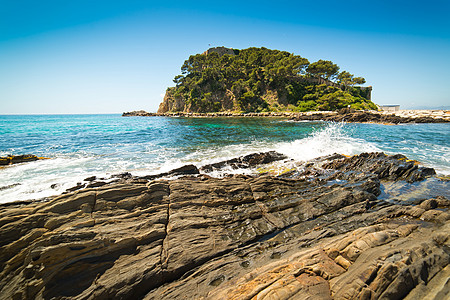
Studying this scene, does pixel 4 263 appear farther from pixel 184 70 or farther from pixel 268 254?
pixel 184 70

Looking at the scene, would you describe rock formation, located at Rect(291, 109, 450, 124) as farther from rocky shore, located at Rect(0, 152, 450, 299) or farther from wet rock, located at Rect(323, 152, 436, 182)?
rocky shore, located at Rect(0, 152, 450, 299)

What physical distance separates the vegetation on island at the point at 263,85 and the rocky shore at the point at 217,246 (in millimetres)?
63001

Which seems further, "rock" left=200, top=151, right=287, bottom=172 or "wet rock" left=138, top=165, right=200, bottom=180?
"rock" left=200, top=151, right=287, bottom=172

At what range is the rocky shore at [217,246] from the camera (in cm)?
333

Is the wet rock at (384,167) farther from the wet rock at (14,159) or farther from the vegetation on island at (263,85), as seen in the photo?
the vegetation on island at (263,85)

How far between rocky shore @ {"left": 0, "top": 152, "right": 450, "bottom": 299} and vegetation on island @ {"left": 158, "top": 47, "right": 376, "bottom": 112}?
207 feet

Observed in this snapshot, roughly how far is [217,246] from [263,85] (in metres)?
79.7

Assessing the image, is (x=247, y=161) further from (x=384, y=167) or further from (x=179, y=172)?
(x=384, y=167)

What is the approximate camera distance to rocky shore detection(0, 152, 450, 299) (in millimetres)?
3330

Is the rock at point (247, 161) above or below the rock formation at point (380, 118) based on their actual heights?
below

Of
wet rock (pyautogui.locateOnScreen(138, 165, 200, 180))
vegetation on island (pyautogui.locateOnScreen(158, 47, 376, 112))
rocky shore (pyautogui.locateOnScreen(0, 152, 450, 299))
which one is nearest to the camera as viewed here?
rocky shore (pyautogui.locateOnScreen(0, 152, 450, 299))

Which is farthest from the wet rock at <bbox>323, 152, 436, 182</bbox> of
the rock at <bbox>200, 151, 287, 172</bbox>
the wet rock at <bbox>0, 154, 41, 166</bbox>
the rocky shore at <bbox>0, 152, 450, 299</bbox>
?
the wet rock at <bbox>0, 154, 41, 166</bbox>

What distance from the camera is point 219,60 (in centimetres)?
8256

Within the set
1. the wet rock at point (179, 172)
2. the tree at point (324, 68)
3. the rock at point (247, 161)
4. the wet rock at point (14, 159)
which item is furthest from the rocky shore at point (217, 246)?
the tree at point (324, 68)
